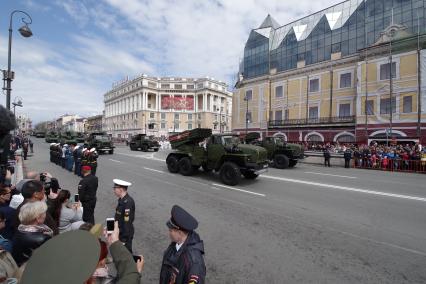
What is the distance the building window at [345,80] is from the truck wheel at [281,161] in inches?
813

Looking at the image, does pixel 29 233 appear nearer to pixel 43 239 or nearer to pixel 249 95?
pixel 43 239

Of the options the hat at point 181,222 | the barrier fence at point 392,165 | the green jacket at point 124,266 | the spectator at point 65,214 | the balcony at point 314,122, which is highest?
the balcony at point 314,122

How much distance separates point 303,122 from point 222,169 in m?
Answer: 27.1

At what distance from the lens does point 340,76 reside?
30984 millimetres

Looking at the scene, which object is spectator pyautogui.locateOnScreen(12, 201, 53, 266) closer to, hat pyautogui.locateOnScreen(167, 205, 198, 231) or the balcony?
hat pyautogui.locateOnScreen(167, 205, 198, 231)

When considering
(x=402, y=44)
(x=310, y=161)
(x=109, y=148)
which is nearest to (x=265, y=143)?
(x=310, y=161)

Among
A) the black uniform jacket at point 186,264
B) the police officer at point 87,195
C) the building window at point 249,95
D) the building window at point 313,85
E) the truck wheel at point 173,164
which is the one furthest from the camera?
the building window at point 249,95

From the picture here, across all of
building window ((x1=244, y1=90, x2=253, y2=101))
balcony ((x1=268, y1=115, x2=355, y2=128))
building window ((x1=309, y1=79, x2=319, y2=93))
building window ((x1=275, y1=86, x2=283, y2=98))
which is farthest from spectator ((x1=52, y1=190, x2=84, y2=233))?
building window ((x1=244, y1=90, x2=253, y2=101))

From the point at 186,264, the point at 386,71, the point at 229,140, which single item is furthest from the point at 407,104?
the point at 186,264

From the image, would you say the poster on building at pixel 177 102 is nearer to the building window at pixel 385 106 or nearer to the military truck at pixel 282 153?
the building window at pixel 385 106

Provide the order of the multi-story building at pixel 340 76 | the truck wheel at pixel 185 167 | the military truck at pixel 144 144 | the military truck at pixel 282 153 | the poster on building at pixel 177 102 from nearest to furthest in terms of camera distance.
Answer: the truck wheel at pixel 185 167, the military truck at pixel 282 153, the multi-story building at pixel 340 76, the military truck at pixel 144 144, the poster on building at pixel 177 102

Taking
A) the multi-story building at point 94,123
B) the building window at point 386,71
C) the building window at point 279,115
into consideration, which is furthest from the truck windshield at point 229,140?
the multi-story building at point 94,123

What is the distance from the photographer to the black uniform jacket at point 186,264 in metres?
1.92

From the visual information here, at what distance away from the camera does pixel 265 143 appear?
17.1 m
